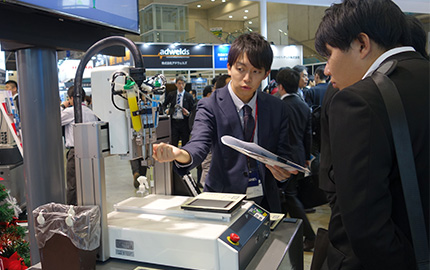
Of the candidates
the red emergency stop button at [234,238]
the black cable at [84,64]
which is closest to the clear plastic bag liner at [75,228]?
the black cable at [84,64]

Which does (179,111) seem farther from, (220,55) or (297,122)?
(220,55)

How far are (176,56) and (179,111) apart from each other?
5034 mm

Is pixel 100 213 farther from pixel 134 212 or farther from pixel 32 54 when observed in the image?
pixel 32 54

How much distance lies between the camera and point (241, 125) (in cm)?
170

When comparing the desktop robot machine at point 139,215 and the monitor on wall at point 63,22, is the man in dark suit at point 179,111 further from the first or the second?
the desktop robot machine at point 139,215

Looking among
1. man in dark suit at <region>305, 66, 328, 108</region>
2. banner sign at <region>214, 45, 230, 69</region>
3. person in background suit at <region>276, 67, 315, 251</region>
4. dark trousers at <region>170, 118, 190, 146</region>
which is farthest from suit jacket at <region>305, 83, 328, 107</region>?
banner sign at <region>214, 45, 230, 69</region>

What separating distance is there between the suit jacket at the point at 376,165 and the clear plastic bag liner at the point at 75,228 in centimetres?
76

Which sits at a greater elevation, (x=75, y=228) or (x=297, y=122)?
(x=297, y=122)

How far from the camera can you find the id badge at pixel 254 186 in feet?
5.48

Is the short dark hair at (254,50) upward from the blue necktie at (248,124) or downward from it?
upward

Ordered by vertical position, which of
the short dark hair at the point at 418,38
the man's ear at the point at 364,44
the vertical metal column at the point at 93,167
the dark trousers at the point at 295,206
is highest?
the short dark hair at the point at 418,38

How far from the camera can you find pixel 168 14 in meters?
12.5

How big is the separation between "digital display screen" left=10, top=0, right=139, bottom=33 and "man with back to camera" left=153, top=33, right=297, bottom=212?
26.7 inches

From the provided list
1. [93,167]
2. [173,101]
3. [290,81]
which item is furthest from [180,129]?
[93,167]
